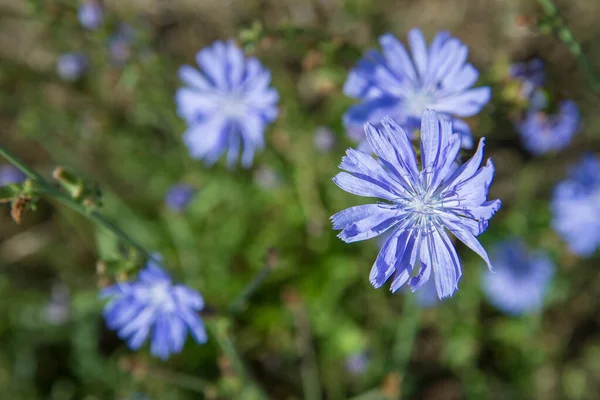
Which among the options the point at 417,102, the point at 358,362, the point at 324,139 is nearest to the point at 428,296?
the point at 358,362

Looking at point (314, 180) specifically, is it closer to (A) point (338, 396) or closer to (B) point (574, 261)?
(A) point (338, 396)

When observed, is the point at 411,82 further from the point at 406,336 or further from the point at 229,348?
the point at 406,336

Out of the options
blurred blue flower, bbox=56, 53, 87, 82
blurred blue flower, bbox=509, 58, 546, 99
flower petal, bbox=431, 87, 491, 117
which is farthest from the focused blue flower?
blurred blue flower, bbox=56, 53, 87, 82

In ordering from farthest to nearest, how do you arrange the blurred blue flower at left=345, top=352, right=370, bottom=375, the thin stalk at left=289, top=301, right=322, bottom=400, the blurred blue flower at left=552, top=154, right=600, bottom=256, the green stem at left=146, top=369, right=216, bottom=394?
the blurred blue flower at left=345, top=352, right=370, bottom=375, the thin stalk at left=289, top=301, right=322, bottom=400, the blurred blue flower at left=552, top=154, right=600, bottom=256, the green stem at left=146, top=369, right=216, bottom=394

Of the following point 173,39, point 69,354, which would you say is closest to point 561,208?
point 173,39

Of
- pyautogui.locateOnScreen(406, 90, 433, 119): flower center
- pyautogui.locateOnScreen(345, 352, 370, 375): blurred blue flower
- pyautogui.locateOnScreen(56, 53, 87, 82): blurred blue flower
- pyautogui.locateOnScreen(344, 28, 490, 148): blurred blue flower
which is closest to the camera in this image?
pyautogui.locateOnScreen(344, 28, 490, 148): blurred blue flower

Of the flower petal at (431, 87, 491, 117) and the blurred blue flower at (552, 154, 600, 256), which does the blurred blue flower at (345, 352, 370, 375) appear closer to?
the blurred blue flower at (552, 154, 600, 256)

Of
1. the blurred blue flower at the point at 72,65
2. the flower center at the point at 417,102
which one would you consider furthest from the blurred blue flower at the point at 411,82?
the blurred blue flower at the point at 72,65
